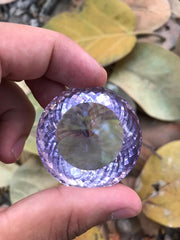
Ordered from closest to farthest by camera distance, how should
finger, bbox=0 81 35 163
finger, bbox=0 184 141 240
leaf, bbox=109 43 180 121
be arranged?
1. finger, bbox=0 184 141 240
2. finger, bbox=0 81 35 163
3. leaf, bbox=109 43 180 121

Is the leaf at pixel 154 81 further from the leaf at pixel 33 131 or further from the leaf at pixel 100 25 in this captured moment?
the leaf at pixel 33 131

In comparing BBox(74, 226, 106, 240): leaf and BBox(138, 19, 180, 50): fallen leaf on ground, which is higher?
BBox(138, 19, 180, 50): fallen leaf on ground

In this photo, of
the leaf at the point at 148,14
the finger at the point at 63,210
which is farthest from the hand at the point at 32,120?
the leaf at the point at 148,14

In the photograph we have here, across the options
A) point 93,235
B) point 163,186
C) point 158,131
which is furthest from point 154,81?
point 93,235

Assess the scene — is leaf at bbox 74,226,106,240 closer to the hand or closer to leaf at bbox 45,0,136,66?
the hand

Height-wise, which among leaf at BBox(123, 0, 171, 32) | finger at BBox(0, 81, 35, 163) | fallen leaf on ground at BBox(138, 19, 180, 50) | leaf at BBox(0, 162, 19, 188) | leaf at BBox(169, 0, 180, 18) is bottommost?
leaf at BBox(0, 162, 19, 188)

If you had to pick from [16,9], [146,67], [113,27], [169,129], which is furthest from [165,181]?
[16,9]

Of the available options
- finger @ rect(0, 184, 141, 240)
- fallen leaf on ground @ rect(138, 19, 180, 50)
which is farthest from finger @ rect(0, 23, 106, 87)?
fallen leaf on ground @ rect(138, 19, 180, 50)
